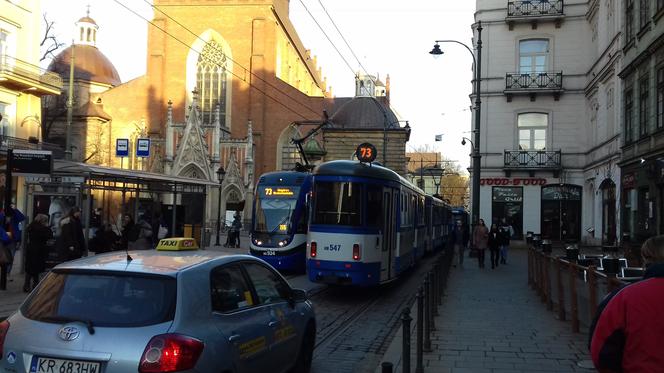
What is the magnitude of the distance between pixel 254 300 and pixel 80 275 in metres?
1.56

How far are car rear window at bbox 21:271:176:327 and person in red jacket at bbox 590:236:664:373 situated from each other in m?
2.87

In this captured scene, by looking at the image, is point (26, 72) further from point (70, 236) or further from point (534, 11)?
point (534, 11)

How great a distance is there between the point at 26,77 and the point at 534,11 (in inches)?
Answer: 1072

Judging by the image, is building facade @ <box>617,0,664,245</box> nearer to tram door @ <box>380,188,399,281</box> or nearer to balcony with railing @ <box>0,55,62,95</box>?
tram door @ <box>380,188,399,281</box>

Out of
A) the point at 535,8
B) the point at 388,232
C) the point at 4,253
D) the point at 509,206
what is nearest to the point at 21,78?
the point at 4,253

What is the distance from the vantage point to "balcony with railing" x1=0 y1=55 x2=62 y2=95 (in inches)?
1214

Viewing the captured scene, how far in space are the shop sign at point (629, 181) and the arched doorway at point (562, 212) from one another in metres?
10.4

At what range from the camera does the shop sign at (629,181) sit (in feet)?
73.1

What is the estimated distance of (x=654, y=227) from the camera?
775 inches

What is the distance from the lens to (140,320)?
4.43m

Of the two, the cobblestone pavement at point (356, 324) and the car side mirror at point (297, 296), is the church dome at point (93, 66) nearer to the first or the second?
the cobblestone pavement at point (356, 324)

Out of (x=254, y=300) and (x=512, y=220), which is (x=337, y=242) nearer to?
(x=254, y=300)

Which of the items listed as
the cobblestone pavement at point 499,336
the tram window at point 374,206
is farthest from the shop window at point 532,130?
the tram window at point 374,206

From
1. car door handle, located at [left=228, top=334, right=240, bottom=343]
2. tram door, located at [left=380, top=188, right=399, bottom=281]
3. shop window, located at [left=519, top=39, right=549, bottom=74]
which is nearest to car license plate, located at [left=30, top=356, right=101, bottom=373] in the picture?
car door handle, located at [left=228, top=334, right=240, bottom=343]
